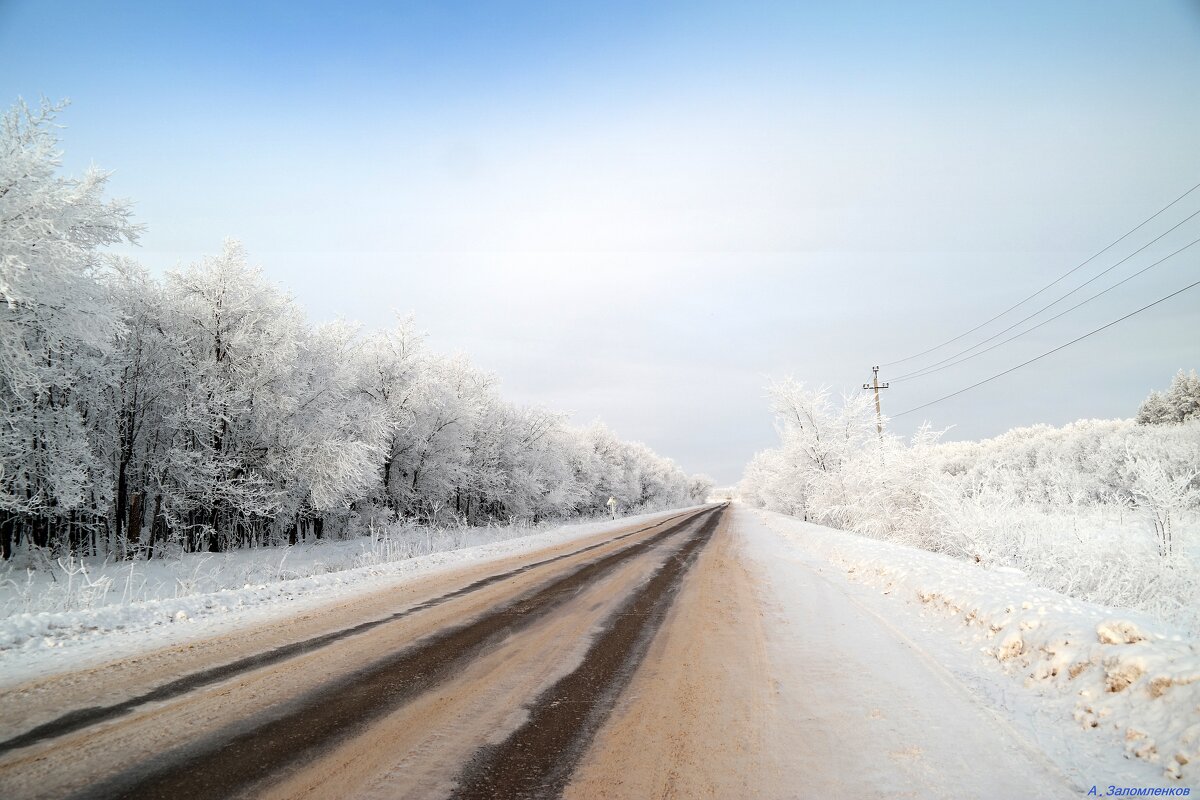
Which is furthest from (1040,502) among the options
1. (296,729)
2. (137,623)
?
→ (137,623)

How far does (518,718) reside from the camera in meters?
4.02

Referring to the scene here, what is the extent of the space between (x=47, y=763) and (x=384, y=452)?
66.2ft

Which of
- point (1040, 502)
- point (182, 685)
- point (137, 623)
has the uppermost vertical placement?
point (182, 685)

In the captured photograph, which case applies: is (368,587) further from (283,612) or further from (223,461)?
(223,461)

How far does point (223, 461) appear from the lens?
18.0 m

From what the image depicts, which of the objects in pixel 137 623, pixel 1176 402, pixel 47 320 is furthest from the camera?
pixel 1176 402

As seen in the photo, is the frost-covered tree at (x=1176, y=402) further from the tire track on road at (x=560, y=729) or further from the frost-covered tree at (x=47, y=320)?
the frost-covered tree at (x=47, y=320)

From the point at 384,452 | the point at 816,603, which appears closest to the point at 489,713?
the point at 816,603

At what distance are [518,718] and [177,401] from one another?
20.0 m

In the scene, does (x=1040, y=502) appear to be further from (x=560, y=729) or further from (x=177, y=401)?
(x=177, y=401)

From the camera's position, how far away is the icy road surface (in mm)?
3102

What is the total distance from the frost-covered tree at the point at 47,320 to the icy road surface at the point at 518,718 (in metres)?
10.8

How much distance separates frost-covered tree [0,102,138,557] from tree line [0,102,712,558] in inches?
2.1

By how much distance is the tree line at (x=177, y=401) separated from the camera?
12102 mm
